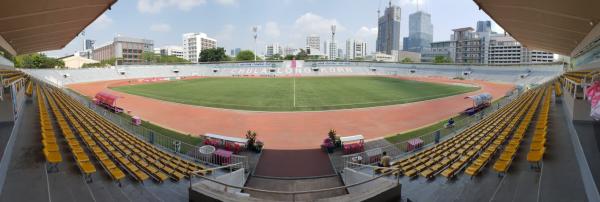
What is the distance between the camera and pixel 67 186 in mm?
7375

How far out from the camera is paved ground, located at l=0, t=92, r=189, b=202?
691 centimetres

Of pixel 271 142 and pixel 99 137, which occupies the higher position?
pixel 99 137

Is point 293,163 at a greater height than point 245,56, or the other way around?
point 245,56

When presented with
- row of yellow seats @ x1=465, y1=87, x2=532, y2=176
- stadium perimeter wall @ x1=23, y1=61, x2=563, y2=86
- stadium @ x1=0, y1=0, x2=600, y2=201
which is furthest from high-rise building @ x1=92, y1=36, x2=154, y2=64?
row of yellow seats @ x1=465, y1=87, x2=532, y2=176

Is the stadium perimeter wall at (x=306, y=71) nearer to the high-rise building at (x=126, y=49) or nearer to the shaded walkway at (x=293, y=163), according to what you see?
the shaded walkway at (x=293, y=163)

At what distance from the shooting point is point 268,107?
28.7m

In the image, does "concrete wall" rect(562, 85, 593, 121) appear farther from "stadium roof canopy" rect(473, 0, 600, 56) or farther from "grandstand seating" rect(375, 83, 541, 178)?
"stadium roof canopy" rect(473, 0, 600, 56)

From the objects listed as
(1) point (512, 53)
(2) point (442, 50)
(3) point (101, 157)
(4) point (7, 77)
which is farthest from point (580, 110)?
(2) point (442, 50)

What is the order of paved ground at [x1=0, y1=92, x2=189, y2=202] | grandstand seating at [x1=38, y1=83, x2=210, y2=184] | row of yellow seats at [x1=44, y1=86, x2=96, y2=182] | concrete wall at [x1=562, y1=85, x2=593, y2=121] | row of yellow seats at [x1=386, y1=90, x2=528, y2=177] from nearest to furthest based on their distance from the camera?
paved ground at [x1=0, y1=92, x2=189, y2=202] < row of yellow seats at [x1=44, y1=86, x2=96, y2=182] < grandstand seating at [x1=38, y1=83, x2=210, y2=184] < row of yellow seats at [x1=386, y1=90, x2=528, y2=177] < concrete wall at [x1=562, y1=85, x2=593, y2=121]

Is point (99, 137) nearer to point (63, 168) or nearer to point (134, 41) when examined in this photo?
point (63, 168)

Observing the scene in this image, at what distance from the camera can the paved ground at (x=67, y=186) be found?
22.7 ft

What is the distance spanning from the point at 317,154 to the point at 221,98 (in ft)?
72.1

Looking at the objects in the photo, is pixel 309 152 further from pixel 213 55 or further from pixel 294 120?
pixel 213 55

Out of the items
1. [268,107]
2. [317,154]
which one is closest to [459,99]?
[268,107]
